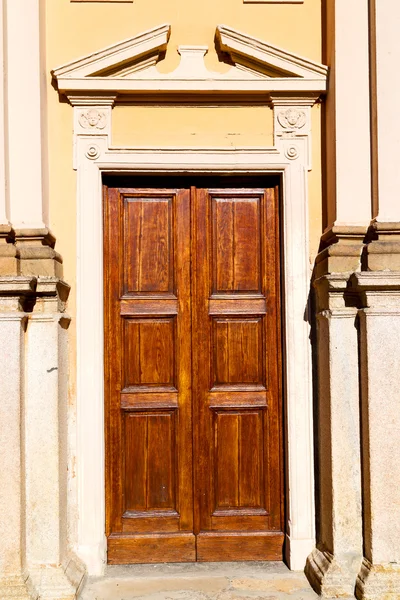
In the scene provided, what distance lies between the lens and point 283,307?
18.1 ft

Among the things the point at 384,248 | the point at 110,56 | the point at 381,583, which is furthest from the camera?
the point at 110,56

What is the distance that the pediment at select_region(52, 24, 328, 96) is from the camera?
531cm

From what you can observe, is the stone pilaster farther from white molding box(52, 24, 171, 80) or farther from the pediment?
white molding box(52, 24, 171, 80)

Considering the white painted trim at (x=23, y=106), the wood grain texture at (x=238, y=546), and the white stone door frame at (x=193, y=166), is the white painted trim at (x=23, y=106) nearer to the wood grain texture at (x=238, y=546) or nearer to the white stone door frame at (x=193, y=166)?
the white stone door frame at (x=193, y=166)

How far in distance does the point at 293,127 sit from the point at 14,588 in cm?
361

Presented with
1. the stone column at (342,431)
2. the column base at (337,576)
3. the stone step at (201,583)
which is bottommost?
the stone step at (201,583)

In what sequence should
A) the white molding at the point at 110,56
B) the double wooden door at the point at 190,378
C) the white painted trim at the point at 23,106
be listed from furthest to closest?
the double wooden door at the point at 190,378, the white molding at the point at 110,56, the white painted trim at the point at 23,106

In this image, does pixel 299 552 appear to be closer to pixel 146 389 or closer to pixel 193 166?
pixel 146 389

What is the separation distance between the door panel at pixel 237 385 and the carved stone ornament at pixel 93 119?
2.78 feet

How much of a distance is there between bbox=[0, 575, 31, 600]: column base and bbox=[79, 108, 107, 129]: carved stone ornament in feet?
9.99

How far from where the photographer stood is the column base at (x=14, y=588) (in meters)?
4.64

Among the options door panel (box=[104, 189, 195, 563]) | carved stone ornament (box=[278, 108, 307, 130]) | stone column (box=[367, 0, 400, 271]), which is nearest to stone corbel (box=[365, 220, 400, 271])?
stone column (box=[367, 0, 400, 271])

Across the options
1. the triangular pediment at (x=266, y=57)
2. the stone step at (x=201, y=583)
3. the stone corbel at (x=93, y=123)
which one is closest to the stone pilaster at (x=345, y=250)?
the triangular pediment at (x=266, y=57)

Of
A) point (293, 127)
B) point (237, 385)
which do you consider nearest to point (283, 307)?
point (237, 385)
